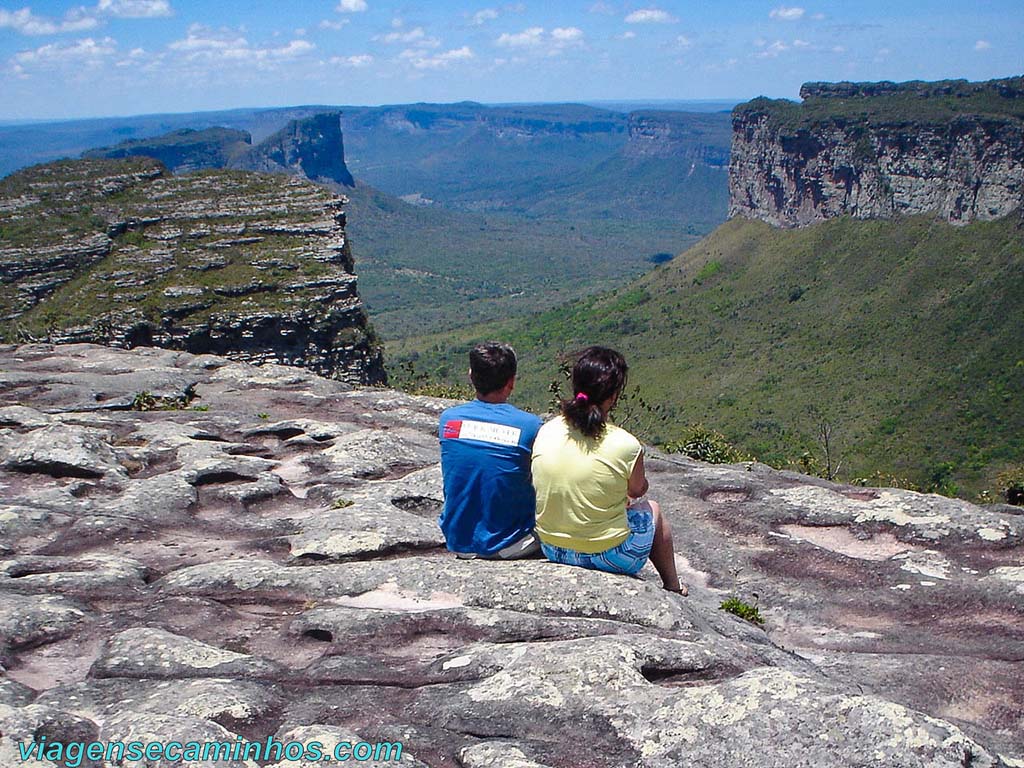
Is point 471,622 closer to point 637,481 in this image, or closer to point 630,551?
point 630,551

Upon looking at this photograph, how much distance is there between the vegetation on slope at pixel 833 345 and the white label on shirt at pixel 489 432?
33.8 metres

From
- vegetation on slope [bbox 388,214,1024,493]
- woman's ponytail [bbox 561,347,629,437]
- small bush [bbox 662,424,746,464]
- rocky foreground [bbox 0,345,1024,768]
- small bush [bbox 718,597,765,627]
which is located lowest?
vegetation on slope [bbox 388,214,1024,493]

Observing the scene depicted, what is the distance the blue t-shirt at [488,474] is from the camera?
32.5 ft

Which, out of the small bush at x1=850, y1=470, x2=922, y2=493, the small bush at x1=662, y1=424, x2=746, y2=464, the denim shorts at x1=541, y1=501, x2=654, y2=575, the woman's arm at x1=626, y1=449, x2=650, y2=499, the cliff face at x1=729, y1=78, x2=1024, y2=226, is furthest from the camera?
the cliff face at x1=729, y1=78, x2=1024, y2=226

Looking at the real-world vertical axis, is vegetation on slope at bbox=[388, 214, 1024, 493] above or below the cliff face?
below

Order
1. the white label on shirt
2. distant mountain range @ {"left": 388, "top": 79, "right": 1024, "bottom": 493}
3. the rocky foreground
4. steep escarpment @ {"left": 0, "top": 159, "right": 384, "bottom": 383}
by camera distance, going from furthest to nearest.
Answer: distant mountain range @ {"left": 388, "top": 79, "right": 1024, "bottom": 493} → steep escarpment @ {"left": 0, "top": 159, "right": 384, "bottom": 383} → the white label on shirt → the rocky foreground

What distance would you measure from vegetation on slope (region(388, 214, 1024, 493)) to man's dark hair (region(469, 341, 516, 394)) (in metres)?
33.8

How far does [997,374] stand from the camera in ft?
219

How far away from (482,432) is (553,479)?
1053 mm

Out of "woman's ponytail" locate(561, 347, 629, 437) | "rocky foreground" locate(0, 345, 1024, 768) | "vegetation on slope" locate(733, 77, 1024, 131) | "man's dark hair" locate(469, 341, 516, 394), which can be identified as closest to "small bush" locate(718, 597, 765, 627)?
"rocky foreground" locate(0, 345, 1024, 768)

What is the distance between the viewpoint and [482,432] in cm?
998

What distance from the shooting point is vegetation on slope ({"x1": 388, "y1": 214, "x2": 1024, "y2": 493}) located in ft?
204

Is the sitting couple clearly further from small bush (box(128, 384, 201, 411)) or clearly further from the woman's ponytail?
small bush (box(128, 384, 201, 411))

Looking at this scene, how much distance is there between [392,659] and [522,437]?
268cm
